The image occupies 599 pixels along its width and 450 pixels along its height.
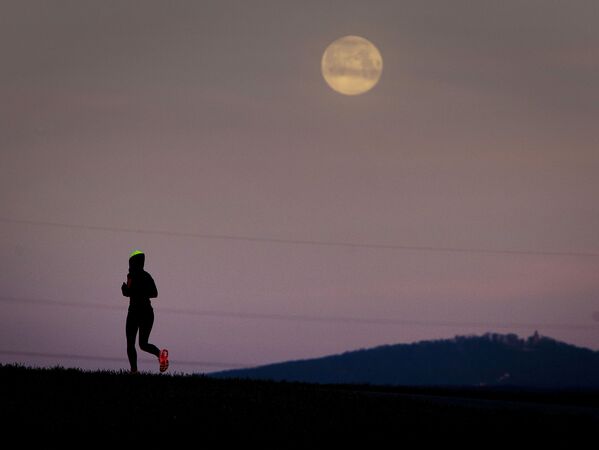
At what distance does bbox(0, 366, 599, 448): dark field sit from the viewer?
47.0ft

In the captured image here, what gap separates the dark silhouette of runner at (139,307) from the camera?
21906 millimetres

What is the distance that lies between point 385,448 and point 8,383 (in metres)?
7.56

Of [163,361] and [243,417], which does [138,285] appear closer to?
[163,361]

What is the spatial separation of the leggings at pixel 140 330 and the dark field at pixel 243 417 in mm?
1228

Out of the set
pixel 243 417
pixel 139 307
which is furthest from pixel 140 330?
pixel 243 417

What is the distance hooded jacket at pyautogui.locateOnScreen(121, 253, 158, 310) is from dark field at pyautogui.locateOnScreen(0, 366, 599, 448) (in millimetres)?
1544

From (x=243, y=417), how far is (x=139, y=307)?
262 inches

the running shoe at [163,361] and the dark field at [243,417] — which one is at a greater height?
the running shoe at [163,361]

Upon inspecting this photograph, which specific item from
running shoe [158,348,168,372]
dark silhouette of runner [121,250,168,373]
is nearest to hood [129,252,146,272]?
dark silhouette of runner [121,250,168,373]

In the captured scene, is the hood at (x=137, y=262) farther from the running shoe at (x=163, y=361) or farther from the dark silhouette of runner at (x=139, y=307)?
the running shoe at (x=163, y=361)

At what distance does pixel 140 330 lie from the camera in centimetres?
Result: 2241

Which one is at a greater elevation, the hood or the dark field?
the hood

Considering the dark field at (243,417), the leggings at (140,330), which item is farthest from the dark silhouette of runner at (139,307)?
the dark field at (243,417)

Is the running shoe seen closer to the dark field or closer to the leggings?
the leggings
